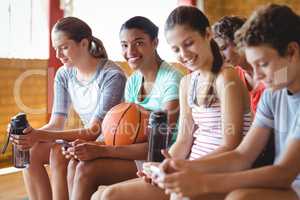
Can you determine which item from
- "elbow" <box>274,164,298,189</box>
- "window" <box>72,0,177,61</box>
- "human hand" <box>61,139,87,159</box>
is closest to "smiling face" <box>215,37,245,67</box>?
"human hand" <box>61,139,87,159</box>

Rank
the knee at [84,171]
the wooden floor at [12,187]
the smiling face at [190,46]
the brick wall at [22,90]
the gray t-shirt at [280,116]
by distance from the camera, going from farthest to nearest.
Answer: the brick wall at [22,90] < the wooden floor at [12,187] < the knee at [84,171] < the smiling face at [190,46] < the gray t-shirt at [280,116]

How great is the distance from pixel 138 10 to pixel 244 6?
4.86ft

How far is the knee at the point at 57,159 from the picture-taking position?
192 centimetres

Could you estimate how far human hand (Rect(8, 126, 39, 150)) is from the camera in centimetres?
→ 196

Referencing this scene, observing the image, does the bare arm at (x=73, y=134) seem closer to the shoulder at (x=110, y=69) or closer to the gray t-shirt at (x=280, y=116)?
the shoulder at (x=110, y=69)

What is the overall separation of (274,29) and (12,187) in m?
2.12

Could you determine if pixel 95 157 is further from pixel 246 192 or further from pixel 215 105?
pixel 246 192

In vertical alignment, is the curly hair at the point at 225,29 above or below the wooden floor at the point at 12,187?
above

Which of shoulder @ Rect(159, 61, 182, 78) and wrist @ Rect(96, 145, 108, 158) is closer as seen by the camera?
wrist @ Rect(96, 145, 108, 158)

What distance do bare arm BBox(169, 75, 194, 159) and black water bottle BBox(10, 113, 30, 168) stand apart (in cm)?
66

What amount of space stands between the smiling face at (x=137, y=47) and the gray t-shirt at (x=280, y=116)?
72 centimetres

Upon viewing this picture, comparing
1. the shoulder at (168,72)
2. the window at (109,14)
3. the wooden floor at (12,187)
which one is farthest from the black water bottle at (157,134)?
the window at (109,14)

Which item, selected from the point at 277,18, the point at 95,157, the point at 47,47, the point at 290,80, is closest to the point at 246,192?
the point at 290,80

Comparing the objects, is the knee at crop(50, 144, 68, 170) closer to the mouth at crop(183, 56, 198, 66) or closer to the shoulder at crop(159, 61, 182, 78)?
the shoulder at crop(159, 61, 182, 78)
